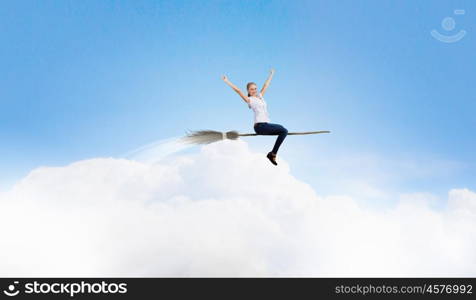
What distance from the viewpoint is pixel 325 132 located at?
1293cm

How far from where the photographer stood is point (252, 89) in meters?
13.3

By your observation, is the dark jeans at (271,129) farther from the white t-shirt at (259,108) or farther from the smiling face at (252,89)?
the smiling face at (252,89)

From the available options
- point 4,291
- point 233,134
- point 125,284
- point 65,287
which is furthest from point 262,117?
point 4,291

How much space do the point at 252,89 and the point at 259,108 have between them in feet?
1.44

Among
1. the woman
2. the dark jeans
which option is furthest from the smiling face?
the dark jeans

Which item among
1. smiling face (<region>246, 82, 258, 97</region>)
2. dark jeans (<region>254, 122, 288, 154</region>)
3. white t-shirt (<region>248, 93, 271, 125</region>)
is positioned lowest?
dark jeans (<region>254, 122, 288, 154</region>)

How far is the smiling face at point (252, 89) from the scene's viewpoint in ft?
43.8

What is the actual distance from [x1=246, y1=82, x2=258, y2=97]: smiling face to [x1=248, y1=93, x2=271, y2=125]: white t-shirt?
0.30ft

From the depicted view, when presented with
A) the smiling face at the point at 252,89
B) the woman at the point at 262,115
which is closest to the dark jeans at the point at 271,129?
the woman at the point at 262,115

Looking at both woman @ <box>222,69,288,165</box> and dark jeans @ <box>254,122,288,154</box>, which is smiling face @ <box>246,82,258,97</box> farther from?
dark jeans @ <box>254,122,288,154</box>

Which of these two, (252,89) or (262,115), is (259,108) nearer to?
(262,115)

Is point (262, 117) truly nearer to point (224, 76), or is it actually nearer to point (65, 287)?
point (224, 76)

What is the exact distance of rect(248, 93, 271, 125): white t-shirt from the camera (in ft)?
43.5

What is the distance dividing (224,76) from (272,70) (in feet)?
3.90
